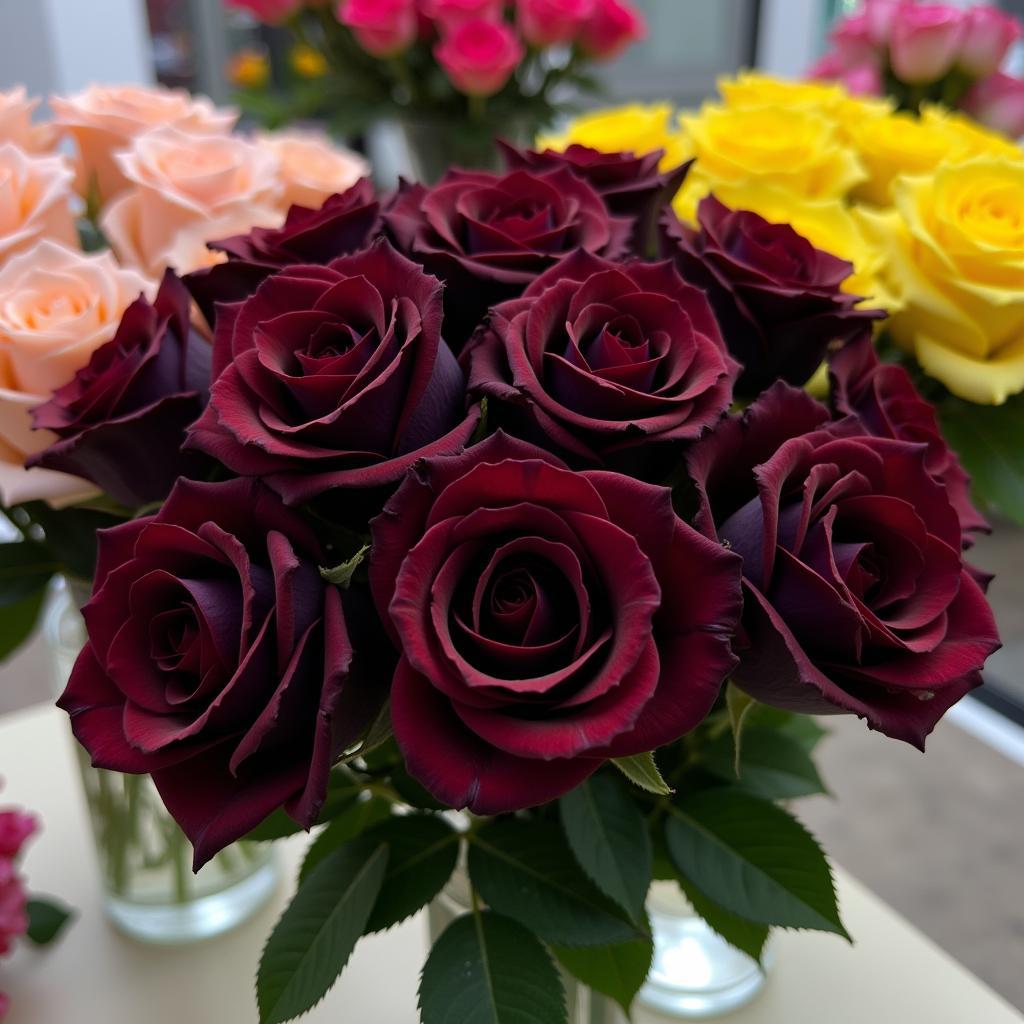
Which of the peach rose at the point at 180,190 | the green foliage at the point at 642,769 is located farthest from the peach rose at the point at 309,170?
the green foliage at the point at 642,769

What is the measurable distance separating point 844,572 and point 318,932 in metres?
0.21

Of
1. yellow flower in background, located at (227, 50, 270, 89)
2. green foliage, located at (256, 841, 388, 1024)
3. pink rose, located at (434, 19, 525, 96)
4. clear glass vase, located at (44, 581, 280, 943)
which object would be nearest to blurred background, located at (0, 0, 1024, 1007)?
yellow flower in background, located at (227, 50, 270, 89)

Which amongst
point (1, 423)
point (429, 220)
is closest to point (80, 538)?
point (1, 423)

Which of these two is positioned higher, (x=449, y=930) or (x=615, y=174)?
(x=615, y=174)

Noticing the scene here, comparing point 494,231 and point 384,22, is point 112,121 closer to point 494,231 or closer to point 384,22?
point 494,231

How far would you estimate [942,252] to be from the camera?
0.41 m

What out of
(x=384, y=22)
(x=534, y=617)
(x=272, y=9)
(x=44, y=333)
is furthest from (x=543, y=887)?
(x=272, y=9)

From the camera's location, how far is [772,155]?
0.46 metres

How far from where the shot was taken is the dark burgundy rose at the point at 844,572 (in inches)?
10.6

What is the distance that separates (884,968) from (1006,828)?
2.46 feet

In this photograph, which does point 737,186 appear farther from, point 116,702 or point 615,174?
point 116,702

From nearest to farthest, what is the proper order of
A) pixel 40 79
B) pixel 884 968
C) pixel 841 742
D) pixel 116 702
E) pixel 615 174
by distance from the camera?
pixel 116 702, pixel 615 174, pixel 884 968, pixel 841 742, pixel 40 79

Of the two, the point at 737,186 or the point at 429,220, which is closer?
the point at 429,220

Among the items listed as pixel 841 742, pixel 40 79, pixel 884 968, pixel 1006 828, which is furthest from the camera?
pixel 40 79
